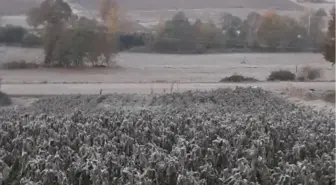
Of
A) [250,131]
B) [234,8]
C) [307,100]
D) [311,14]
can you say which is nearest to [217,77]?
[307,100]

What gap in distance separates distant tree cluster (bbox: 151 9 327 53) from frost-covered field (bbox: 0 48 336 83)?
8.81 ft

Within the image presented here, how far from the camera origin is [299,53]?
55938 millimetres

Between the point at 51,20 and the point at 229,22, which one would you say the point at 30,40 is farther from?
the point at 229,22

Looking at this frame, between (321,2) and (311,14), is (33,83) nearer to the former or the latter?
(311,14)

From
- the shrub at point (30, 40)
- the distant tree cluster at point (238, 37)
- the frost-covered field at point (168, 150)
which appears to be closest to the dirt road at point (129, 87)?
the frost-covered field at point (168, 150)

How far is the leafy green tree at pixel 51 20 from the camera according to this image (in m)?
43.2

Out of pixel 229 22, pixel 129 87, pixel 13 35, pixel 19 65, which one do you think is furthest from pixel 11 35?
pixel 129 87

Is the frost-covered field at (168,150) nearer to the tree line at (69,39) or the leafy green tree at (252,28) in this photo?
the tree line at (69,39)

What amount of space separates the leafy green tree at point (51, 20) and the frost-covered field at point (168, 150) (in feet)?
93.8

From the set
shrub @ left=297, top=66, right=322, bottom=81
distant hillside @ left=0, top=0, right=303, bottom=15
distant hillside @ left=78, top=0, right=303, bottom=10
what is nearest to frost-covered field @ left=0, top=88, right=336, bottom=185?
shrub @ left=297, top=66, right=322, bottom=81

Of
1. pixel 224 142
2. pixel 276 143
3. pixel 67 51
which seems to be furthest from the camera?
pixel 67 51

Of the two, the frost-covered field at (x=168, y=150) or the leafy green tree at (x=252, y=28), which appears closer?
the frost-covered field at (x=168, y=150)

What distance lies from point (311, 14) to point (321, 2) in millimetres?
21994

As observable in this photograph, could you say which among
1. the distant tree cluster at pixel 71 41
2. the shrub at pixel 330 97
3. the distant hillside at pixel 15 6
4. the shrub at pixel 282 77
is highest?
the distant hillside at pixel 15 6
